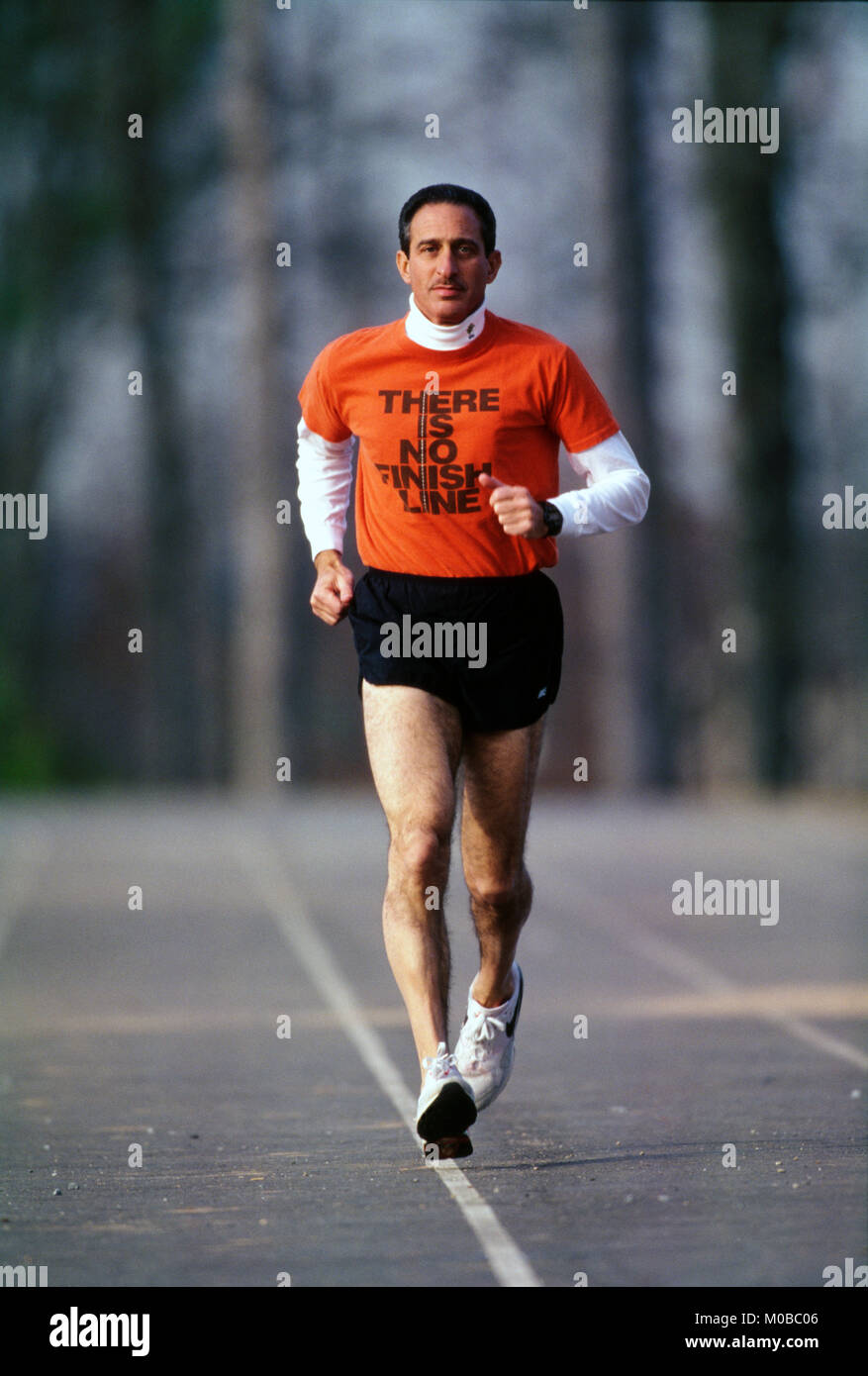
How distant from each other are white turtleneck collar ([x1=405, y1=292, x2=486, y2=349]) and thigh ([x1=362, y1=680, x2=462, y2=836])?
97 centimetres

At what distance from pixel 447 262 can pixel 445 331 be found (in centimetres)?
19

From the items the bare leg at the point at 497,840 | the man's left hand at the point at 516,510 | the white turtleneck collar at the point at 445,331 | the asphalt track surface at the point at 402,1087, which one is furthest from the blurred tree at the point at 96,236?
the man's left hand at the point at 516,510

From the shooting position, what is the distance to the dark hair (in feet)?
25.2

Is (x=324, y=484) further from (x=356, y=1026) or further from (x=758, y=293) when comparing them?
(x=758, y=293)

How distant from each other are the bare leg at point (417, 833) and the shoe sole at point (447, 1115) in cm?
23

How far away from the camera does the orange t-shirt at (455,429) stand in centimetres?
757

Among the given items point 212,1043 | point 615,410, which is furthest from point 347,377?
point 615,410

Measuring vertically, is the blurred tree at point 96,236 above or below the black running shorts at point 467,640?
above

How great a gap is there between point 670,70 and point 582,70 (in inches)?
51.1

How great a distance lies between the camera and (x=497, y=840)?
7.98 metres

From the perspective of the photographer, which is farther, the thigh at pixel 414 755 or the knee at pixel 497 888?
the knee at pixel 497 888

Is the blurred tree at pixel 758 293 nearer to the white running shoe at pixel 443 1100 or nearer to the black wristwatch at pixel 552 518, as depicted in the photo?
the black wristwatch at pixel 552 518

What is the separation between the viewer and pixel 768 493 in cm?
3094

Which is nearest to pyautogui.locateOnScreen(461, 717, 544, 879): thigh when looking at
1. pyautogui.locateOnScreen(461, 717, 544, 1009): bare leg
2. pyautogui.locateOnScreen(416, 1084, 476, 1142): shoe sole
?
pyautogui.locateOnScreen(461, 717, 544, 1009): bare leg
